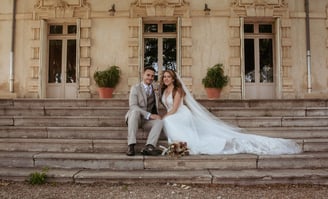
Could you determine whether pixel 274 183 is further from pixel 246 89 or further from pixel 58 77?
pixel 58 77

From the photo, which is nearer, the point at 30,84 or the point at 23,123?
the point at 23,123

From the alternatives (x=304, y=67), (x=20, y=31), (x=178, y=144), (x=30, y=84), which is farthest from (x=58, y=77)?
(x=304, y=67)

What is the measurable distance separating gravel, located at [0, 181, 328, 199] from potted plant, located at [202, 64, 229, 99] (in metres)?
5.45

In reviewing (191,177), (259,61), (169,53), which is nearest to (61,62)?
(169,53)

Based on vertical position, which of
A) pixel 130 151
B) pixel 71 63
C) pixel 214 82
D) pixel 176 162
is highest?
pixel 71 63

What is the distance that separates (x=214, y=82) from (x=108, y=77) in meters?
3.11

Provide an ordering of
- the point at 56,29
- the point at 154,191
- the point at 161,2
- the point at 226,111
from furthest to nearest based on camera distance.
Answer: the point at 56,29
the point at 161,2
the point at 226,111
the point at 154,191

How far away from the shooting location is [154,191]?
150 inches

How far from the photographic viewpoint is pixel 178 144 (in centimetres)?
466

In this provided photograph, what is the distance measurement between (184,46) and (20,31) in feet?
17.0

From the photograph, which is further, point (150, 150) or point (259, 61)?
point (259, 61)

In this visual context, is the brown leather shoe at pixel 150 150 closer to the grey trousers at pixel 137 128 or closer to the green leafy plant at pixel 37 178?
the grey trousers at pixel 137 128

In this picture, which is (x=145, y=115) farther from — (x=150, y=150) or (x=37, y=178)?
(x=37, y=178)

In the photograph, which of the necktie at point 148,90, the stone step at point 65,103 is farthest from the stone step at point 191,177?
the stone step at point 65,103
